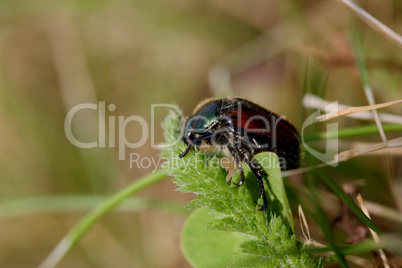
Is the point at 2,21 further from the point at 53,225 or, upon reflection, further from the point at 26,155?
the point at 53,225

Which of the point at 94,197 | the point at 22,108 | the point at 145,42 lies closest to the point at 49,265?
the point at 94,197

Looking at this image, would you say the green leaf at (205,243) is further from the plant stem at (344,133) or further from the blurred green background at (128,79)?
the blurred green background at (128,79)

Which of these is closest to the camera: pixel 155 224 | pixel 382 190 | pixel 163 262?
pixel 382 190

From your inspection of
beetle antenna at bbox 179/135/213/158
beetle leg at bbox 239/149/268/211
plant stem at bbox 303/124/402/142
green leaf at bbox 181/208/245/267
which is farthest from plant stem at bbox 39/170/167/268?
plant stem at bbox 303/124/402/142

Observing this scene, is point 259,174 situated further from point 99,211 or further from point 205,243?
point 99,211

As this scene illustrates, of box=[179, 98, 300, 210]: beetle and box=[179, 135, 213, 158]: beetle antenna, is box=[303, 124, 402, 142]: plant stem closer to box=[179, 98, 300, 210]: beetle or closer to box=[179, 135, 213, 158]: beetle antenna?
box=[179, 98, 300, 210]: beetle

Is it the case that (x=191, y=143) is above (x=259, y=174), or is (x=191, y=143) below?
above

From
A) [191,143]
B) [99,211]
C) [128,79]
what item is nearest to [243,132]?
[191,143]
